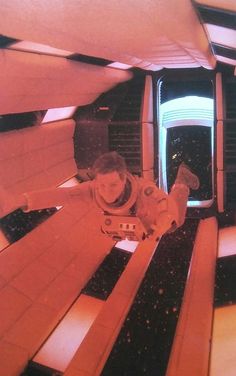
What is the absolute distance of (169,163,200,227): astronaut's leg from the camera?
3826 mm

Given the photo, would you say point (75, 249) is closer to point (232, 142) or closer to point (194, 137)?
point (232, 142)

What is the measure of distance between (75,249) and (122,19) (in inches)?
120

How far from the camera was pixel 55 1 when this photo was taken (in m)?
1.64

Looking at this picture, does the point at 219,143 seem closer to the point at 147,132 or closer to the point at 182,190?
the point at 147,132

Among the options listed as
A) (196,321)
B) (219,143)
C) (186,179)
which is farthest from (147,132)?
(196,321)

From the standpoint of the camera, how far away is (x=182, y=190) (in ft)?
13.2

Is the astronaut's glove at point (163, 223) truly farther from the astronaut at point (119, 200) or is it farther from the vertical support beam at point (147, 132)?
the vertical support beam at point (147, 132)

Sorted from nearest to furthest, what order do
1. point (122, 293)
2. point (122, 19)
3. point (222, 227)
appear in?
point (122, 19), point (122, 293), point (222, 227)

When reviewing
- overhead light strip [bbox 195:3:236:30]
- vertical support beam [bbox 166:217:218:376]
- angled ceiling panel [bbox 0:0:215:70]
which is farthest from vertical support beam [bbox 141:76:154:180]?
overhead light strip [bbox 195:3:236:30]

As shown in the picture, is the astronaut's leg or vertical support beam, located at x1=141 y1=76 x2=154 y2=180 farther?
vertical support beam, located at x1=141 y1=76 x2=154 y2=180

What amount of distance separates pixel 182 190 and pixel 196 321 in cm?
136

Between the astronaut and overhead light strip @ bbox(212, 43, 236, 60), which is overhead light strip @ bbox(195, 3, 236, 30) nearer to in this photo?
the astronaut

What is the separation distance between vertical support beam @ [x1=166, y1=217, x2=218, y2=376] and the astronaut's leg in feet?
2.15

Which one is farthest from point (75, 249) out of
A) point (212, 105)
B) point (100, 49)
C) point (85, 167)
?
point (212, 105)
